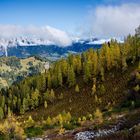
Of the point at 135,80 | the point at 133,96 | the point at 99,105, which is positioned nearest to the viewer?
the point at 133,96

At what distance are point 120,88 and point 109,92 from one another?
709cm

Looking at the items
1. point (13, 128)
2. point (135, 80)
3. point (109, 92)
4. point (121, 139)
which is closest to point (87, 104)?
point (109, 92)

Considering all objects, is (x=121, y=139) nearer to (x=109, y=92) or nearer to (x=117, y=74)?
(x=109, y=92)

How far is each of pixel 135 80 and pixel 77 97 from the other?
2200 inches

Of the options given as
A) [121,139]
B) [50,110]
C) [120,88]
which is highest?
[121,139]

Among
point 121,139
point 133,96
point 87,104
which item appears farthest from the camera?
point 87,104

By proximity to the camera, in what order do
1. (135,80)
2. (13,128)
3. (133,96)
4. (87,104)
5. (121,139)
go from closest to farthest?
1. (121,139)
2. (13,128)
3. (133,96)
4. (135,80)
5. (87,104)

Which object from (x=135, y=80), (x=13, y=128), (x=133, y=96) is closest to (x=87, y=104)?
(x=135, y=80)

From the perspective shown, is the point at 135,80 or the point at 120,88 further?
the point at 120,88

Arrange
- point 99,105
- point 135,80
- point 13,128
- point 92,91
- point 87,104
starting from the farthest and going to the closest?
point 92,91 < point 87,104 < point 99,105 < point 135,80 < point 13,128

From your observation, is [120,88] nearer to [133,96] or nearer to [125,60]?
[125,60]

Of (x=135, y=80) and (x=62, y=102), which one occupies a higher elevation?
(x=135, y=80)

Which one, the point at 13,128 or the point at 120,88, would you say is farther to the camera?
the point at 120,88

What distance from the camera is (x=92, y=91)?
188 metres
